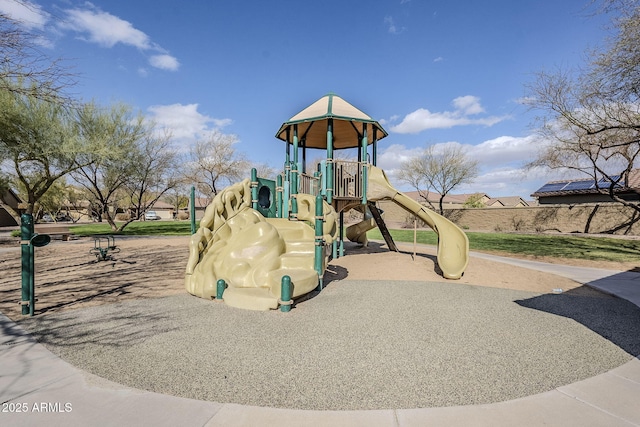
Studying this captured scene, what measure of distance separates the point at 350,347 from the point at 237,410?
1.86 metres

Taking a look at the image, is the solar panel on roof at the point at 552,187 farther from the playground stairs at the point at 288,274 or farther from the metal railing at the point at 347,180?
the playground stairs at the point at 288,274

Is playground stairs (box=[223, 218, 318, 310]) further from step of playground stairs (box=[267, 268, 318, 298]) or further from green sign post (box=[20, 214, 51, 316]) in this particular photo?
green sign post (box=[20, 214, 51, 316])

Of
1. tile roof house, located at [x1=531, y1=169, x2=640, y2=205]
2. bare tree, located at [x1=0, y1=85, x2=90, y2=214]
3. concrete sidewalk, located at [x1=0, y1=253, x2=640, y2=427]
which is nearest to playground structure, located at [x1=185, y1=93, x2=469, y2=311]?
concrete sidewalk, located at [x1=0, y1=253, x2=640, y2=427]

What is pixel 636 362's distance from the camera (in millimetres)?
3832

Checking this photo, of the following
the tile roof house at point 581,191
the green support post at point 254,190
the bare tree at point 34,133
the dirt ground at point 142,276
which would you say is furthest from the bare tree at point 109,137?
the tile roof house at point 581,191

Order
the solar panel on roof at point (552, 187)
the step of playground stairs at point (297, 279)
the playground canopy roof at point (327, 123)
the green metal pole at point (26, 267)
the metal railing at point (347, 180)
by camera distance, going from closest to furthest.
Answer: the green metal pole at point (26, 267), the step of playground stairs at point (297, 279), the metal railing at point (347, 180), the playground canopy roof at point (327, 123), the solar panel on roof at point (552, 187)

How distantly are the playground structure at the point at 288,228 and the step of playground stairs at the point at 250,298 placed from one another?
0.02 metres

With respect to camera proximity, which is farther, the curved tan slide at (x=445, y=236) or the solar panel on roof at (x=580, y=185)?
the solar panel on roof at (x=580, y=185)

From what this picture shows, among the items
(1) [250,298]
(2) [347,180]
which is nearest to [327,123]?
(2) [347,180]

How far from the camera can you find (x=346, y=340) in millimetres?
4457

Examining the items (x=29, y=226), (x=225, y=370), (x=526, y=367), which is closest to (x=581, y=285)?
(x=526, y=367)

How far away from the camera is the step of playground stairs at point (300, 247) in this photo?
7.64 meters

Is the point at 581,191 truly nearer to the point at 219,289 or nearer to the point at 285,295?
the point at 285,295

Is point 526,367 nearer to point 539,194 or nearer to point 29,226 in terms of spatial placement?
point 29,226
